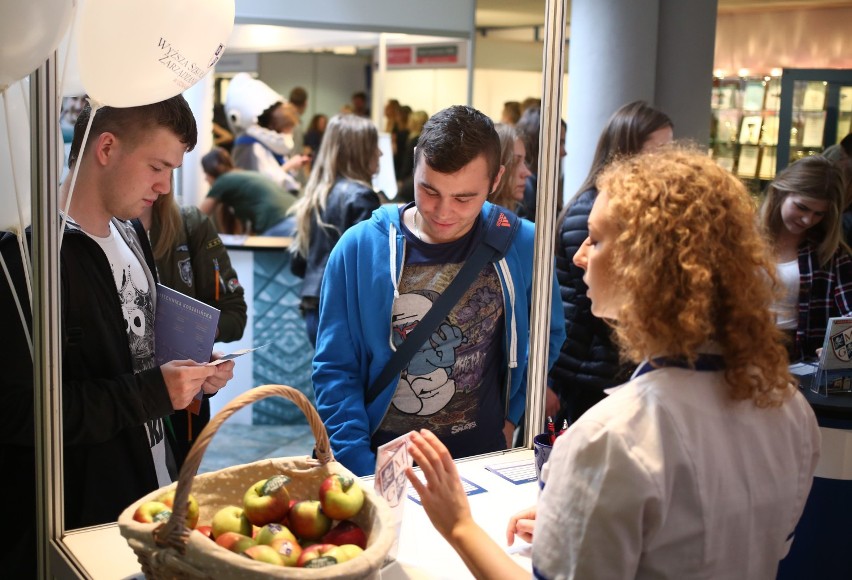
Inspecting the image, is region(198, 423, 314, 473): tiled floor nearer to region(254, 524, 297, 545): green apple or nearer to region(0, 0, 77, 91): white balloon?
region(0, 0, 77, 91): white balloon

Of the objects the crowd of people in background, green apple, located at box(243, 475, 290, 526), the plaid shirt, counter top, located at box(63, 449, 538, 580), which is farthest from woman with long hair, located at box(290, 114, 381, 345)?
green apple, located at box(243, 475, 290, 526)

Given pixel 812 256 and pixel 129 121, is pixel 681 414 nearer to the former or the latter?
pixel 129 121

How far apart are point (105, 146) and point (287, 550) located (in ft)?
3.24

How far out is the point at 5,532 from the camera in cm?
180

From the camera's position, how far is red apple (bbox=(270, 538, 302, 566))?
48.7 inches

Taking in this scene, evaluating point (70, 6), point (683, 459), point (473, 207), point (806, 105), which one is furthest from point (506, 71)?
point (683, 459)

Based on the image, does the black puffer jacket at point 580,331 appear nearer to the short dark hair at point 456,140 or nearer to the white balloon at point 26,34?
the short dark hair at point 456,140

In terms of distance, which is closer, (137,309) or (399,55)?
(137,309)

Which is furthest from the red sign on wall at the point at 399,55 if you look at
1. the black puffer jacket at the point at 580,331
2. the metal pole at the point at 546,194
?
the metal pole at the point at 546,194

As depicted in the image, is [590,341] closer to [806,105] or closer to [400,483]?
[400,483]

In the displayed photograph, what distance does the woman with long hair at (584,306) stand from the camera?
3000 millimetres

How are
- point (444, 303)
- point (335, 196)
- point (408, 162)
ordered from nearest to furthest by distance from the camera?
point (444, 303) < point (335, 196) < point (408, 162)

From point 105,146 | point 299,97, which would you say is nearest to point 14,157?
point 105,146

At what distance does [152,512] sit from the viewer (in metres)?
1.30
